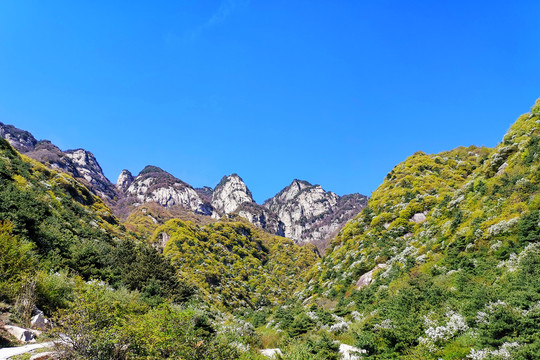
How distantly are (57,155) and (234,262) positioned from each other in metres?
106

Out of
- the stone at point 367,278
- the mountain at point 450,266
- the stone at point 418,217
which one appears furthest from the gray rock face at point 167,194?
the stone at point 367,278

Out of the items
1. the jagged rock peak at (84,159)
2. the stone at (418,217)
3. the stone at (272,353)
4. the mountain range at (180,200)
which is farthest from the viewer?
the jagged rock peak at (84,159)

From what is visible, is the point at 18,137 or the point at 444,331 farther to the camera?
the point at 18,137

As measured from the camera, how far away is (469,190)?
1022 inches

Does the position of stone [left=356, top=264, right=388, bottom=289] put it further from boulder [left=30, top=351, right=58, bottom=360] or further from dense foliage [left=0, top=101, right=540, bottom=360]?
boulder [left=30, top=351, right=58, bottom=360]

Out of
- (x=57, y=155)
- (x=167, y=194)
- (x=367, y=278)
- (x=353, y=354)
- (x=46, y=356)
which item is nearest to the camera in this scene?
(x=46, y=356)

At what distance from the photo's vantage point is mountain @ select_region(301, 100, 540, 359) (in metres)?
9.74

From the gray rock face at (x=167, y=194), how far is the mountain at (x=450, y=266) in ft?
441

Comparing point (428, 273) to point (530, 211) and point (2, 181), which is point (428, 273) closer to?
point (530, 211)

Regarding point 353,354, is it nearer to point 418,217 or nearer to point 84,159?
point 418,217

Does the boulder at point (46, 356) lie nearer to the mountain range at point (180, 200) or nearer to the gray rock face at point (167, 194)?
the mountain range at point (180, 200)

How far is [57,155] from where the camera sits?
12088 cm

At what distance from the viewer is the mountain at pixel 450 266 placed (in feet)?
32.0

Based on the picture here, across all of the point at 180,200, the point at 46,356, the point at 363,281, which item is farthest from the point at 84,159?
the point at 46,356
